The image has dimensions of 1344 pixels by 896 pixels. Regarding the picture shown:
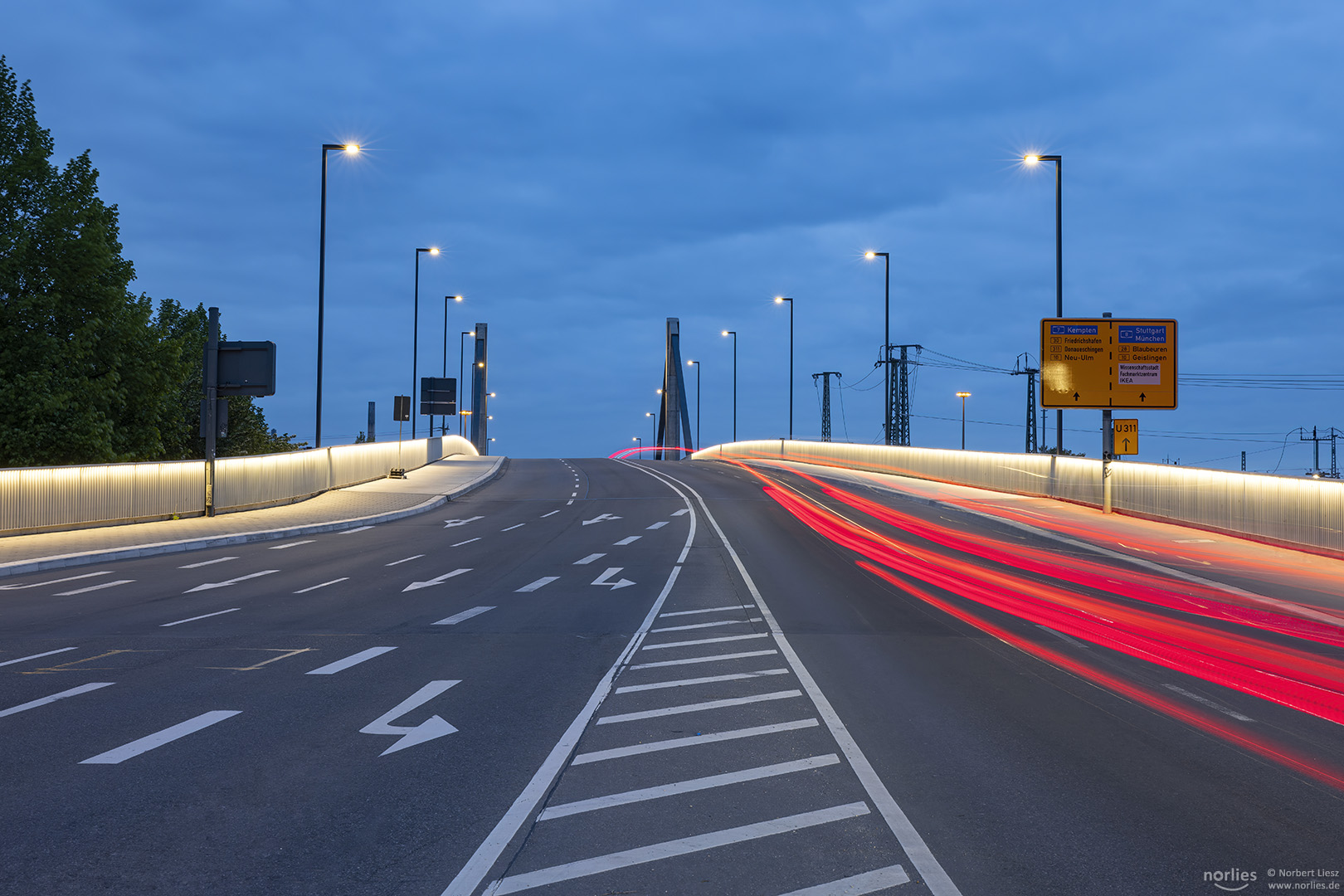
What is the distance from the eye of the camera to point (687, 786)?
595cm

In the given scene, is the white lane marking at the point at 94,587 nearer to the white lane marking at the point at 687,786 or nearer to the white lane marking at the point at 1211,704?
the white lane marking at the point at 687,786

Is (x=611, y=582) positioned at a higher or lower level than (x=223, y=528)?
lower

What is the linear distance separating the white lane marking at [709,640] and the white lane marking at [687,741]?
11.0 ft

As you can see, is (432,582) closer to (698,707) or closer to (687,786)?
(698,707)

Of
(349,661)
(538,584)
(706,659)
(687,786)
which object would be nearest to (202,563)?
(538,584)

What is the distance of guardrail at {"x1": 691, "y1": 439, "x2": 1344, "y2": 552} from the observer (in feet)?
65.5

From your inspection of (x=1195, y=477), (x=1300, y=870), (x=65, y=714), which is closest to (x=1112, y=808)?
(x=1300, y=870)

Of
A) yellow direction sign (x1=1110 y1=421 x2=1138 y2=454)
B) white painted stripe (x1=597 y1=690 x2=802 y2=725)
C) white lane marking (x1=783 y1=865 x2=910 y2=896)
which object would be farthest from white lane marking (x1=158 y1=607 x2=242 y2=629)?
yellow direction sign (x1=1110 y1=421 x2=1138 y2=454)

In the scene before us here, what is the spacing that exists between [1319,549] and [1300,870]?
58.2 ft

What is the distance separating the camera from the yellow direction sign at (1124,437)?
28.1 m

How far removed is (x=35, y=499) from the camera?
21.2 meters

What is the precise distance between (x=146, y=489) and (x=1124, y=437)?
25512mm

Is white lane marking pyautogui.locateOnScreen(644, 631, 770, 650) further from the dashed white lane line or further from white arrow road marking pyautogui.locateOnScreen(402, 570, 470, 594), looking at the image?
white arrow road marking pyautogui.locateOnScreen(402, 570, 470, 594)

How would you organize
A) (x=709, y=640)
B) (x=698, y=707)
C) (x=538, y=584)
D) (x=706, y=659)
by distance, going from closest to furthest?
(x=698, y=707)
(x=706, y=659)
(x=709, y=640)
(x=538, y=584)
